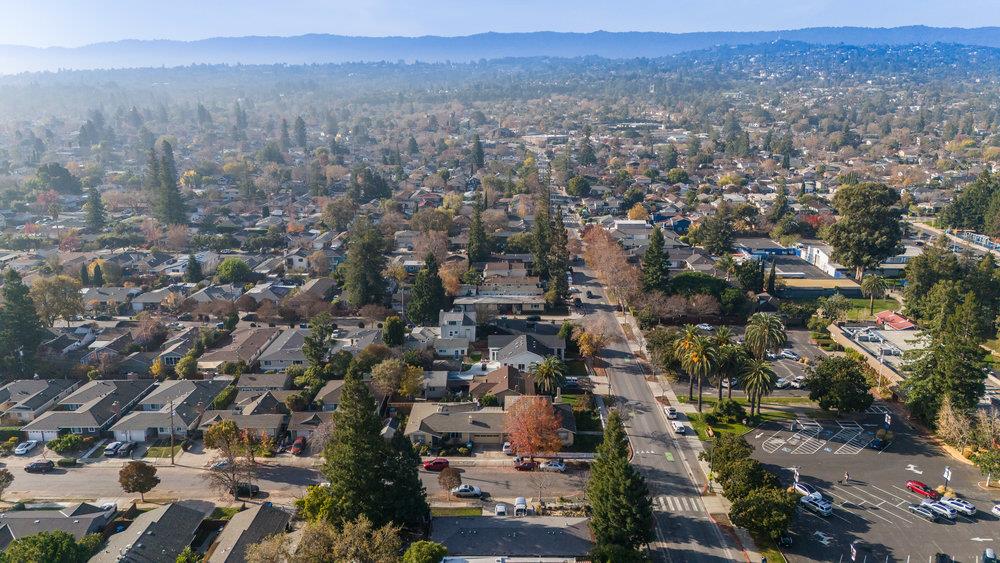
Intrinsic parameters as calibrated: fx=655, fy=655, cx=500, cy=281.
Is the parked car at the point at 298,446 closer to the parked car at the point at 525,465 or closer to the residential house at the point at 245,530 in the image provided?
the residential house at the point at 245,530

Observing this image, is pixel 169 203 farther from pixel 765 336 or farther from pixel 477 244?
pixel 765 336

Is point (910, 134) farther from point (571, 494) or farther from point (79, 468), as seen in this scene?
point (79, 468)

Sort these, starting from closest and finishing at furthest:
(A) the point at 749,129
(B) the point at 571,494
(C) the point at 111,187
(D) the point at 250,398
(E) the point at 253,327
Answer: (B) the point at 571,494, (D) the point at 250,398, (E) the point at 253,327, (C) the point at 111,187, (A) the point at 749,129

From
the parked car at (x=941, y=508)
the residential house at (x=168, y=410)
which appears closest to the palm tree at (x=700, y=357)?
the parked car at (x=941, y=508)

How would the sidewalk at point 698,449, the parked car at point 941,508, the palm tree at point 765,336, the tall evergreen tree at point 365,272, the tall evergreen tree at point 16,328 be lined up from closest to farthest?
the sidewalk at point 698,449 < the parked car at point 941,508 < the palm tree at point 765,336 < the tall evergreen tree at point 16,328 < the tall evergreen tree at point 365,272

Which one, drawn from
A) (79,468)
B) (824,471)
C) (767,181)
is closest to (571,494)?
(824,471)

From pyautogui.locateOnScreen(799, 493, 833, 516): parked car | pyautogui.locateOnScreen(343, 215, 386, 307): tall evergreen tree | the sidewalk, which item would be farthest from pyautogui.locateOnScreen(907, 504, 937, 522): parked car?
pyautogui.locateOnScreen(343, 215, 386, 307): tall evergreen tree

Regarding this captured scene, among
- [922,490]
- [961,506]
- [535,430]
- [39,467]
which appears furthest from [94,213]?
[961,506]
